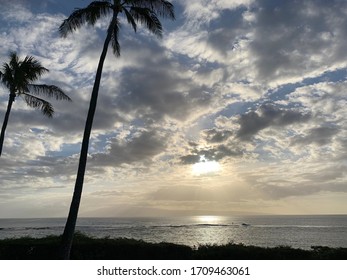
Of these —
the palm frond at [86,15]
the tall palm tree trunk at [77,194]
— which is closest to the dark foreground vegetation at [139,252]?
the tall palm tree trunk at [77,194]

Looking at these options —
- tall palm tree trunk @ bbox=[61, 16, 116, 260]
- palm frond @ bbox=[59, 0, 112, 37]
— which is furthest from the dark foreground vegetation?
palm frond @ bbox=[59, 0, 112, 37]

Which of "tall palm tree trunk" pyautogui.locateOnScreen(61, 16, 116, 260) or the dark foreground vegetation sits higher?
"tall palm tree trunk" pyautogui.locateOnScreen(61, 16, 116, 260)

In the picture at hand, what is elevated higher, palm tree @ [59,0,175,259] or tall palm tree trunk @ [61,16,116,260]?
palm tree @ [59,0,175,259]

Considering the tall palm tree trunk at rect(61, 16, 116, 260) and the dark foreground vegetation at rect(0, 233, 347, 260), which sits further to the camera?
the dark foreground vegetation at rect(0, 233, 347, 260)

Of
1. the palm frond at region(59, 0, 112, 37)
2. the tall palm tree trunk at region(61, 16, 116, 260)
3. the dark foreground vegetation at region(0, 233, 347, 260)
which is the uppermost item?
the palm frond at region(59, 0, 112, 37)

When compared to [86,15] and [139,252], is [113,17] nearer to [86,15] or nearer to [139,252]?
[86,15]

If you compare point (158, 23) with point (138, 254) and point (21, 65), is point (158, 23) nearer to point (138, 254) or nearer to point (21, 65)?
point (21, 65)

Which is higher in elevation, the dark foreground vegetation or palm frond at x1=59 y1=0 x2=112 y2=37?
palm frond at x1=59 y1=0 x2=112 y2=37

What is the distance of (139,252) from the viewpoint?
21.4m

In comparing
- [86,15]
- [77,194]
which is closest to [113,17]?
[86,15]

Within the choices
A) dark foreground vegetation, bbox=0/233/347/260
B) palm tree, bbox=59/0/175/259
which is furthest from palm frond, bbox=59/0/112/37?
dark foreground vegetation, bbox=0/233/347/260

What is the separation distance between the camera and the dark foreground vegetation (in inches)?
800

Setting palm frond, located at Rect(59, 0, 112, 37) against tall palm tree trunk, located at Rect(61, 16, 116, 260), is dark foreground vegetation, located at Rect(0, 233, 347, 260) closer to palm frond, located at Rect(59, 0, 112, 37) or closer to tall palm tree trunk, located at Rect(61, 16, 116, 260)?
tall palm tree trunk, located at Rect(61, 16, 116, 260)
